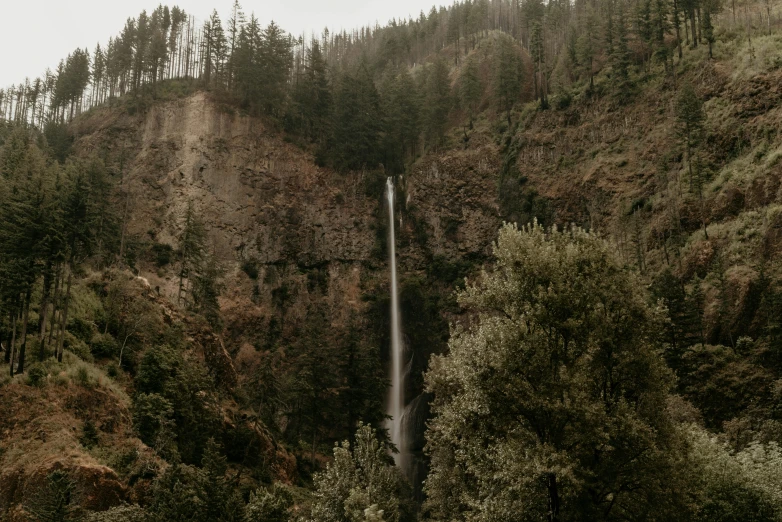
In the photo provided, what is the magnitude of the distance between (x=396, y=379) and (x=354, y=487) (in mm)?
36880

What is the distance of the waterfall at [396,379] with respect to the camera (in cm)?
5612

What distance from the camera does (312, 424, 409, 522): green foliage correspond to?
74.2ft

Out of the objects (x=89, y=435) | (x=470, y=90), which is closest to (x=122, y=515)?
(x=89, y=435)

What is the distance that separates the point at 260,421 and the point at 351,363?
36.0ft

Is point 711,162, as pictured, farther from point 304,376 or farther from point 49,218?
point 49,218

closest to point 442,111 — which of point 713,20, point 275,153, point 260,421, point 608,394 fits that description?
point 275,153

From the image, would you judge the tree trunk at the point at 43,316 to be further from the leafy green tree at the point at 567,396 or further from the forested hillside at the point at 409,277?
the leafy green tree at the point at 567,396

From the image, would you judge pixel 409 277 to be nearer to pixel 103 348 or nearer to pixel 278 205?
pixel 278 205

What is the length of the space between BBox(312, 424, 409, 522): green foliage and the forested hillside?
6.4 inches

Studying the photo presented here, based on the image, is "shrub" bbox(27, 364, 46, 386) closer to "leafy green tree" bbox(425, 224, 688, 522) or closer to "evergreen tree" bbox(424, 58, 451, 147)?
"leafy green tree" bbox(425, 224, 688, 522)

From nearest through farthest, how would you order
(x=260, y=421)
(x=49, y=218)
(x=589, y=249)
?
(x=589, y=249)
(x=49, y=218)
(x=260, y=421)

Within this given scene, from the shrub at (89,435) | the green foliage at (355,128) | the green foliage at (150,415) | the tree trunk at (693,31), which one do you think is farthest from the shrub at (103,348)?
the tree trunk at (693,31)

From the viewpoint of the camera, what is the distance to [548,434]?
60.1ft

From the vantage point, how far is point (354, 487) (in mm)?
24891
